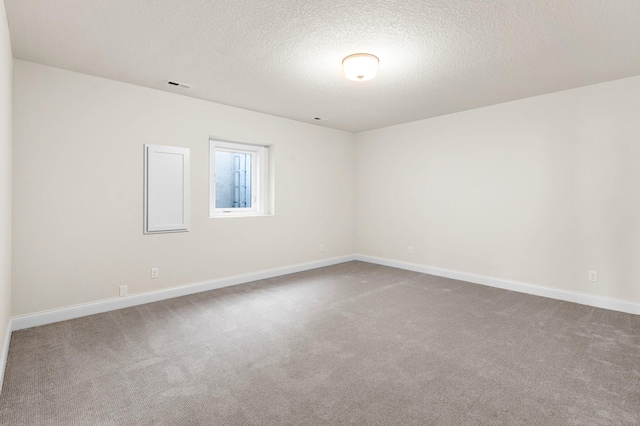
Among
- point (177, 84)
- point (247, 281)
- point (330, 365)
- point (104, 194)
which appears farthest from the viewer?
Answer: point (247, 281)

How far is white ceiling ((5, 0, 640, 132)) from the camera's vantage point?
218 cm

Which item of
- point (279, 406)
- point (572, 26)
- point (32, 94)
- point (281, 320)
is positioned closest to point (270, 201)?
Answer: point (281, 320)

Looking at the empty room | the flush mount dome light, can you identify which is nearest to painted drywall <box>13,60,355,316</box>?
the empty room

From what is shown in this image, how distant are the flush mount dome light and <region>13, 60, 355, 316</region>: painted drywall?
2.21 m

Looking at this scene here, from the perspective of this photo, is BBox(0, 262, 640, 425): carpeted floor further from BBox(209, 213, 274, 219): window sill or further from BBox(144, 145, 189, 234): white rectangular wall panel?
BBox(209, 213, 274, 219): window sill

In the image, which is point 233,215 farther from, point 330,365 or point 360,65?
point 330,365

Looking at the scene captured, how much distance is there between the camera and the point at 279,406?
1.85 m

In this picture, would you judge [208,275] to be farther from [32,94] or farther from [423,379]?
[423,379]

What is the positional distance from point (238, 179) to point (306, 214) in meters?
1.32

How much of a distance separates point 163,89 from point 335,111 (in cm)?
230

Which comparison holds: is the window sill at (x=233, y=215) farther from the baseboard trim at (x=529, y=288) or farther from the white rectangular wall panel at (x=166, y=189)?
the baseboard trim at (x=529, y=288)

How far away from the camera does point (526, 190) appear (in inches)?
163

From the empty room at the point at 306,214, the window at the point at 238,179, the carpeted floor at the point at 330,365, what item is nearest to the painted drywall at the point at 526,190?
the empty room at the point at 306,214

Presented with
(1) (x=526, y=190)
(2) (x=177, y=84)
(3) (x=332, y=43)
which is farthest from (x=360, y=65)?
(1) (x=526, y=190)
